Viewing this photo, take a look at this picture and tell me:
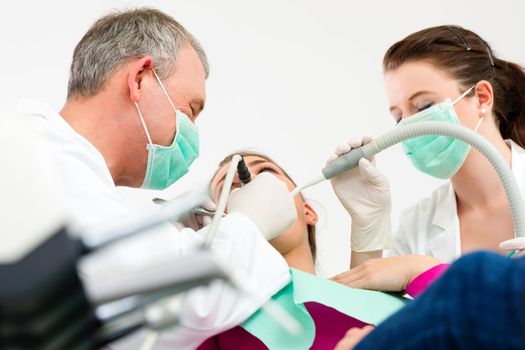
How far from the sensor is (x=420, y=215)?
7.68ft

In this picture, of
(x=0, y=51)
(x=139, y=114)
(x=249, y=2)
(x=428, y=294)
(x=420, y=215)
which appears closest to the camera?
(x=428, y=294)

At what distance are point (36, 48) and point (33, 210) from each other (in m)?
2.63

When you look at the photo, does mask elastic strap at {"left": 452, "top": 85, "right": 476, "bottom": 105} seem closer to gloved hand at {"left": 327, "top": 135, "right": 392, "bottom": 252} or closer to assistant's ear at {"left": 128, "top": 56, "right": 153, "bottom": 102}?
gloved hand at {"left": 327, "top": 135, "right": 392, "bottom": 252}

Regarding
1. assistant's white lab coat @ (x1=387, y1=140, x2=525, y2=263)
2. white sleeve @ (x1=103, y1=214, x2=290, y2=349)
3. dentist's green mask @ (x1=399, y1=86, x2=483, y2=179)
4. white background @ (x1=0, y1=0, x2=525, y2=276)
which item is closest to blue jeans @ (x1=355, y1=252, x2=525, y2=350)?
white sleeve @ (x1=103, y1=214, x2=290, y2=349)

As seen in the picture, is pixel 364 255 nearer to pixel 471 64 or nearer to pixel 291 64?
pixel 471 64

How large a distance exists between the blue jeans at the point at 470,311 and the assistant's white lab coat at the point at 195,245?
65cm

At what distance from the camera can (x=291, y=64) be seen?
298cm

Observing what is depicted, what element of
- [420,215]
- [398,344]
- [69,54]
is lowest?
[420,215]

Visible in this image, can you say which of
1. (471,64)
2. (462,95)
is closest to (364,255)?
(462,95)

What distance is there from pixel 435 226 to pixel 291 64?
114 centimetres

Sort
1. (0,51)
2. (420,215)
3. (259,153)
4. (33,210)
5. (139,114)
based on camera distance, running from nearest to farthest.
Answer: (33,210) → (139,114) → (259,153) → (420,215) → (0,51)

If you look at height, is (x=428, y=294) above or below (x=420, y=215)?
above

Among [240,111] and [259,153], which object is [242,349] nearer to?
[259,153]

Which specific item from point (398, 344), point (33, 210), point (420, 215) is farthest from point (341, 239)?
point (33, 210)
